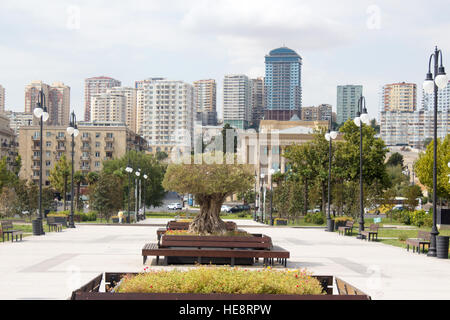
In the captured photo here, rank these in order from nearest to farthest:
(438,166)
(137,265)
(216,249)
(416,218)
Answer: (137,265), (216,249), (416,218), (438,166)

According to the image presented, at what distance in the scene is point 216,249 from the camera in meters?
17.2

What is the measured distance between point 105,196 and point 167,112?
14532cm

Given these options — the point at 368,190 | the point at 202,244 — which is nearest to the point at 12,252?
the point at 202,244

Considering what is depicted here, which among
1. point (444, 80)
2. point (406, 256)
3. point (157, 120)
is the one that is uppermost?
point (157, 120)

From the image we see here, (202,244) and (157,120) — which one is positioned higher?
(157,120)

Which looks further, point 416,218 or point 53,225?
point 416,218

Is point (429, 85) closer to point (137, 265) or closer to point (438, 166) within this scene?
point (137, 265)

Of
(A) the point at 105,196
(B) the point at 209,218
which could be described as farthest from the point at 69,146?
(B) the point at 209,218

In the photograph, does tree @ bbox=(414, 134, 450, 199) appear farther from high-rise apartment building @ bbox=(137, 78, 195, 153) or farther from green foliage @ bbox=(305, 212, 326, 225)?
high-rise apartment building @ bbox=(137, 78, 195, 153)

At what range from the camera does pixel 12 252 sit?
66.0 feet

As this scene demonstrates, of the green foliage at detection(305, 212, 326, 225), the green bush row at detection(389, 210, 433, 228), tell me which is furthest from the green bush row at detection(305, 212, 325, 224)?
the green bush row at detection(389, 210, 433, 228)

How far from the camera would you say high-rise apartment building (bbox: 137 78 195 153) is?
193 meters
